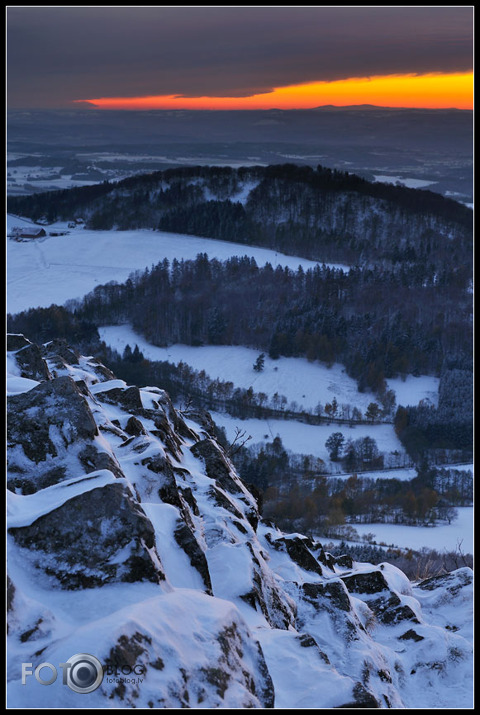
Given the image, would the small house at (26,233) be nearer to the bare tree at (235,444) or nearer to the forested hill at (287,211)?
the forested hill at (287,211)

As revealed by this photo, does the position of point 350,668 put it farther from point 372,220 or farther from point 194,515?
point 372,220

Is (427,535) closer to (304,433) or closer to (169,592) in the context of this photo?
(304,433)

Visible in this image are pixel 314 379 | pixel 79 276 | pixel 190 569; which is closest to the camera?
pixel 190 569

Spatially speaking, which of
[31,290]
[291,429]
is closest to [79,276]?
[31,290]

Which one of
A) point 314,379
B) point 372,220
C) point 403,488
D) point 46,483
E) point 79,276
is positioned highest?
point 372,220

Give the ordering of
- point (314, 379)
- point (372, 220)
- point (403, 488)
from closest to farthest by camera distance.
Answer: point (403, 488) < point (314, 379) < point (372, 220)

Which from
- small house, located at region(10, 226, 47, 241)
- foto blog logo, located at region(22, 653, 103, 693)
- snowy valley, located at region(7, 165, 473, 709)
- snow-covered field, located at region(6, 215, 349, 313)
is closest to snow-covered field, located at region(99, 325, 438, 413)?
snowy valley, located at region(7, 165, 473, 709)

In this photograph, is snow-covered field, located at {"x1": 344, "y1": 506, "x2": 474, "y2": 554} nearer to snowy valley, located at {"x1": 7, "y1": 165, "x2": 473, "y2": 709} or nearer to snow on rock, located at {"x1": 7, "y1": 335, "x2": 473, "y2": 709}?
snowy valley, located at {"x1": 7, "y1": 165, "x2": 473, "y2": 709}
